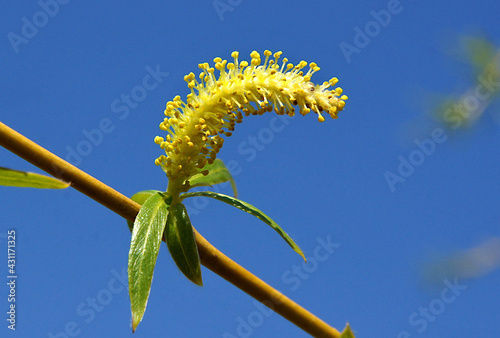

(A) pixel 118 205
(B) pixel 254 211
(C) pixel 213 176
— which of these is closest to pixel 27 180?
(A) pixel 118 205

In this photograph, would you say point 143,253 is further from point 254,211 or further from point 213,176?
point 213,176

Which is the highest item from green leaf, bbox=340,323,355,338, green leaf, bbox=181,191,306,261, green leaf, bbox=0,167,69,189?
green leaf, bbox=181,191,306,261

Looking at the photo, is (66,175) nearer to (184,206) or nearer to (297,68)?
(184,206)

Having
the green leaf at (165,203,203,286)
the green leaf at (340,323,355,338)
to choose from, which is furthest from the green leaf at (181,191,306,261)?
the green leaf at (340,323,355,338)

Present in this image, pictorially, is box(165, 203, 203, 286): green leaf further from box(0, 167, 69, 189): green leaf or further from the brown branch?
box(0, 167, 69, 189): green leaf

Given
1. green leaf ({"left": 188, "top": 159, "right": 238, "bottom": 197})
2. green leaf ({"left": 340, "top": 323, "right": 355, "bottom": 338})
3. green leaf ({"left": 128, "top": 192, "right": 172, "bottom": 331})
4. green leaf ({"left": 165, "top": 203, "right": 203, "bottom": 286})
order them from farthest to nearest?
1. green leaf ({"left": 188, "top": 159, "right": 238, "bottom": 197})
2. green leaf ({"left": 165, "top": 203, "right": 203, "bottom": 286})
3. green leaf ({"left": 128, "top": 192, "right": 172, "bottom": 331})
4. green leaf ({"left": 340, "top": 323, "right": 355, "bottom": 338})

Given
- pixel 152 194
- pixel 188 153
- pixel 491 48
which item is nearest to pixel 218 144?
pixel 188 153
